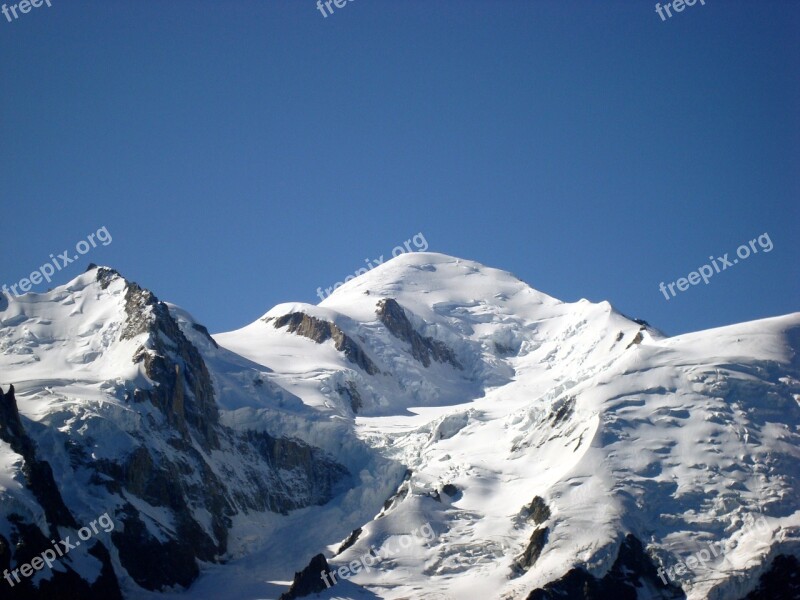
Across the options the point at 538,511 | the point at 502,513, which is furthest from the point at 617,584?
the point at 502,513

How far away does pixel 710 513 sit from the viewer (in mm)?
174125

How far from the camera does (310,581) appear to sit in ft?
547

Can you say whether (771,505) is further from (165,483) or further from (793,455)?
(165,483)

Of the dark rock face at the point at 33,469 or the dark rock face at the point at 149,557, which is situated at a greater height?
the dark rock face at the point at 33,469

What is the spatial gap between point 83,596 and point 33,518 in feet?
33.5

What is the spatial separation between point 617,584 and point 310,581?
114 feet

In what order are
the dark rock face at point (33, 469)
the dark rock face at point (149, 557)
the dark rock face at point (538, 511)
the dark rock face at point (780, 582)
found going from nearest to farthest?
the dark rock face at point (780, 582) < the dark rock face at point (33, 469) < the dark rock face at point (149, 557) < the dark rock face at point (538, 511)

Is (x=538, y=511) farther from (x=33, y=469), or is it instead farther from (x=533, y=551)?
(x=33, y=469)

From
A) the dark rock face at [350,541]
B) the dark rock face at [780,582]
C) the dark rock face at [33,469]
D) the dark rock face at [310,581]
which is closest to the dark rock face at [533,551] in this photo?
the dark rock face at [310,581]

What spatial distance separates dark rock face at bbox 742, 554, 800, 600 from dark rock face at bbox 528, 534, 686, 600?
8.52 m

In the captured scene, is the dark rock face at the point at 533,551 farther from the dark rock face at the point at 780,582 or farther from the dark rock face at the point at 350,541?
the dark rock face at the point at 780,582

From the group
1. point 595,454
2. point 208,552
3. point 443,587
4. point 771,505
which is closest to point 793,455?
point 771,505

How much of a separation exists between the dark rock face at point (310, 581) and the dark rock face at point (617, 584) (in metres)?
24.1

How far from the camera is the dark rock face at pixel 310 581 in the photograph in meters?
166
